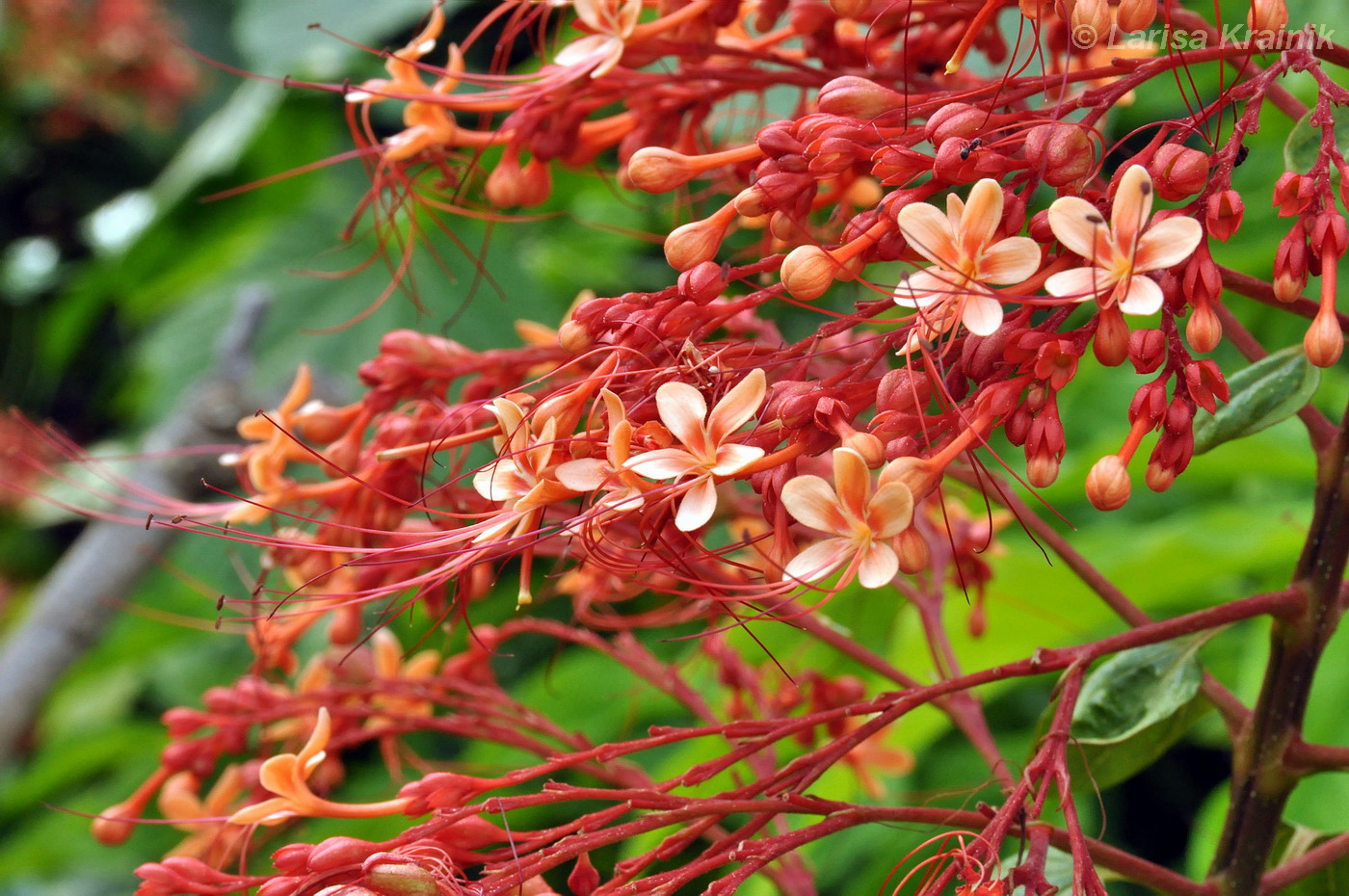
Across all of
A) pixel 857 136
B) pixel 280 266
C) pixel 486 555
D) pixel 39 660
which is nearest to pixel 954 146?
pixel 857 136

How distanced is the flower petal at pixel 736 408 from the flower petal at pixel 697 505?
16 mm

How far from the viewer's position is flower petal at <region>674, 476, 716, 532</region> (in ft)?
1.41

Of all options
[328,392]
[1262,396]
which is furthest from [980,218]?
[328,392]

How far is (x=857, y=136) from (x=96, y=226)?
317 cm

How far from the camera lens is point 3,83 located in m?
3.17

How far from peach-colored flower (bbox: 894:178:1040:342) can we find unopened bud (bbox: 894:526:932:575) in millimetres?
74

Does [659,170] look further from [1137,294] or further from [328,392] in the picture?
[328,392]

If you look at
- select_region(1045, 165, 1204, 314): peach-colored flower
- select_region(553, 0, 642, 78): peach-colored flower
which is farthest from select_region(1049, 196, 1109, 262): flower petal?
select_region(553, 0, 642, 78): peach-colored flower

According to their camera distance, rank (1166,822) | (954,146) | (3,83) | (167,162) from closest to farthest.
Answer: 1. (954,146)
2. (1166,822)
3. (3,83)
4. (167,162)

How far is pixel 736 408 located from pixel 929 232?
89mm

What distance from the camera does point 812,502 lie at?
16.6 inches

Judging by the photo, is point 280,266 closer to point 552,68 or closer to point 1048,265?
point 552,68

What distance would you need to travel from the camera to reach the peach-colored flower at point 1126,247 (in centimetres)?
40

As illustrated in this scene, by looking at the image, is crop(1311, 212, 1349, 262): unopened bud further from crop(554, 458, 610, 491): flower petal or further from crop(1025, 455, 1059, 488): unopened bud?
crop(554, 458, 610, 491): flower petal
